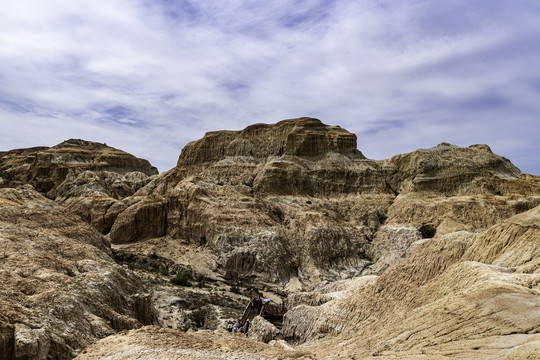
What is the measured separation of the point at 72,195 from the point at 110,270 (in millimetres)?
40651

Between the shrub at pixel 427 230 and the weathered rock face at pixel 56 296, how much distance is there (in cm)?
2957

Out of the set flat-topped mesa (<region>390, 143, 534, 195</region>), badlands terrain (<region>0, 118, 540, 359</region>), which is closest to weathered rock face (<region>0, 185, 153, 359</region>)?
badlands terrain (<region>0, 118, 540, 359</region>)

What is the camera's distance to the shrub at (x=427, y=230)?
1676 inches

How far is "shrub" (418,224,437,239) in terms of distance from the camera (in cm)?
4256

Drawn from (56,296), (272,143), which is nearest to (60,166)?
(272,143)

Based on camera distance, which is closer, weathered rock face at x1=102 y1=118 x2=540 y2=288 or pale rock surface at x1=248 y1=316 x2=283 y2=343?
pale rock surface at x1=248 y1=316 x2=283 y2=343

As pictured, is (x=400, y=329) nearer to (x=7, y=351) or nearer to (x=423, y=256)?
(x=423, y=256)

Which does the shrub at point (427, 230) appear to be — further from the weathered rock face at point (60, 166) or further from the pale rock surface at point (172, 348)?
the weathered rock face at point (60, 166)

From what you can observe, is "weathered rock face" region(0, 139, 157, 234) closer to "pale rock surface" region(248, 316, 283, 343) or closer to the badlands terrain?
the badlands terrain

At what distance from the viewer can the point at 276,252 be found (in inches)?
1554

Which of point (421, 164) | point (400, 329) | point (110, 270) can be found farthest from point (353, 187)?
point (400, 329)

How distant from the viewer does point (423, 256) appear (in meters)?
19.6

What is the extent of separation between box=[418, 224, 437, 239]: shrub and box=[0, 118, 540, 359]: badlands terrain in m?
0.25

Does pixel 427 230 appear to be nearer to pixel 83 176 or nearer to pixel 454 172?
pixel 454 172
